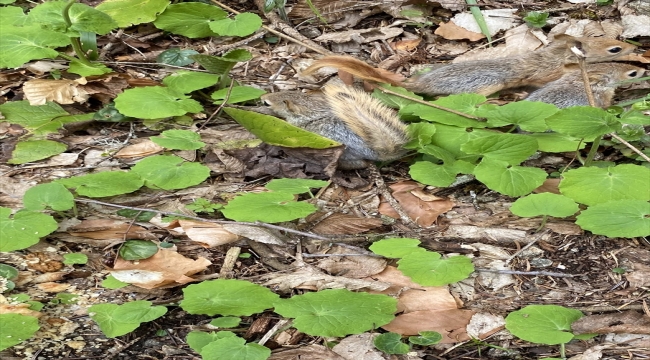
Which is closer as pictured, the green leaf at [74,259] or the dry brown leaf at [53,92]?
the green leaf at [74,259]

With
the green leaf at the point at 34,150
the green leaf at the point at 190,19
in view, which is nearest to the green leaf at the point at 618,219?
the green leaf at the point at 34,150

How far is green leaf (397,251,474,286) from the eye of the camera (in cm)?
236

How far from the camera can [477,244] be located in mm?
2719

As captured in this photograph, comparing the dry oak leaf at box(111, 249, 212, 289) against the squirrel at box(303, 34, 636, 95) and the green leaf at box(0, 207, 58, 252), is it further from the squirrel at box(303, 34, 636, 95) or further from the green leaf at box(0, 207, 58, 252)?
the squirrel at box(303, 34, 636, 95)

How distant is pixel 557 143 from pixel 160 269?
1.75m

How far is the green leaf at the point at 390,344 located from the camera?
84.7 inches

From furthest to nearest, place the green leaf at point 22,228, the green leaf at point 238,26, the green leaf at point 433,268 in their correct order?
the green leaf at point 238,26 < the green leaf at point 22,228 < the green leaf at point 433,268

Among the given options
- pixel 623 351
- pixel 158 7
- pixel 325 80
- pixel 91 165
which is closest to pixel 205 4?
pixel 158 7

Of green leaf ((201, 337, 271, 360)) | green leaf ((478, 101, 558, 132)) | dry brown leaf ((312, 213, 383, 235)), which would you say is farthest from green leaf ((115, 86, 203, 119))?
green leaf ((201, 337, 271, 360))

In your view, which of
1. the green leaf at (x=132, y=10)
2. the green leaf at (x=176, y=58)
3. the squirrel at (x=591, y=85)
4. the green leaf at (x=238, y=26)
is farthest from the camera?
the green leaf at (x=132, y=10)

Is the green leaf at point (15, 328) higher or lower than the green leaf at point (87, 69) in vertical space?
lower

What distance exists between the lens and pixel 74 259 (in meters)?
→ 2.54

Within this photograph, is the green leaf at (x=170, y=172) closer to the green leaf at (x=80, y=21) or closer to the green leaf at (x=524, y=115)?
the green leaf at (x=80, y=21)

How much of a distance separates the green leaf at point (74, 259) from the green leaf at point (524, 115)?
1.80 metres
